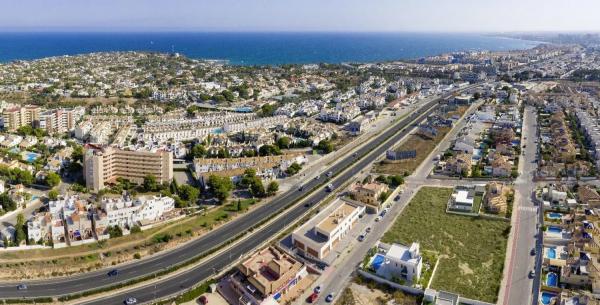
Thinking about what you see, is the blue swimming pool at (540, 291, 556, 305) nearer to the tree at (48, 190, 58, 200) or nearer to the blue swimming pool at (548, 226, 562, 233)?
the blue swimming pool at (548, 226, 562, 233)

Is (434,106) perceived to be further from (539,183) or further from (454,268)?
(454,268)

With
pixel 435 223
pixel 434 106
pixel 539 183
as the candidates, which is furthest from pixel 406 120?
pixel 435 223

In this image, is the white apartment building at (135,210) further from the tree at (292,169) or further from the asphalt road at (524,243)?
the asphalt road at (524,243)

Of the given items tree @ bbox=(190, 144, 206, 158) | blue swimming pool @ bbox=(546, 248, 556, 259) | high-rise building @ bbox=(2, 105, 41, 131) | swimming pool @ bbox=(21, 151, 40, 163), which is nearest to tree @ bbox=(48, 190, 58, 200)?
swimming pool @ bbox=(21, 151, 40, 163)

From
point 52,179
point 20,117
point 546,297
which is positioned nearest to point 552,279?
point 546,297

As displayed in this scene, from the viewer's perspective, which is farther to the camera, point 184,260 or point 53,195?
point 53,195

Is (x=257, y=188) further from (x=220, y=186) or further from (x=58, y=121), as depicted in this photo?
(x=58, y=121)

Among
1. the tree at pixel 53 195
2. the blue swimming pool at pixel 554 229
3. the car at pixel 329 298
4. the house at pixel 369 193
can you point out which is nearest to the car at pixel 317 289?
the car at pixel 329 298
